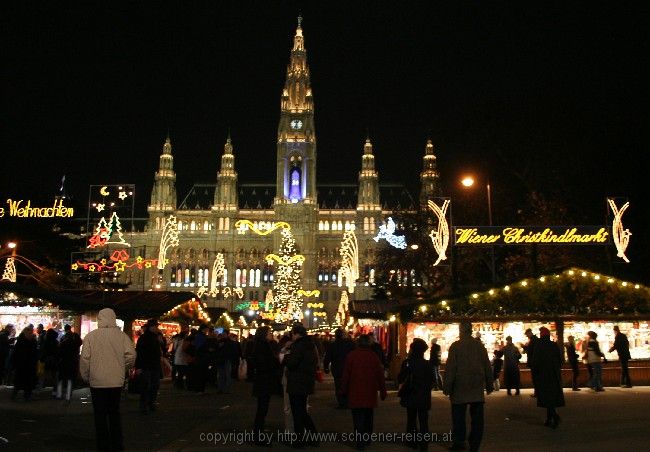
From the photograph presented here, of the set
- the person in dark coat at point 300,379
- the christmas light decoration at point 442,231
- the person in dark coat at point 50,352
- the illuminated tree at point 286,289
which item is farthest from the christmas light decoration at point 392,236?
the person in dark coat at point 300,379

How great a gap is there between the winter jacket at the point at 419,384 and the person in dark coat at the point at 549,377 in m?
2.36

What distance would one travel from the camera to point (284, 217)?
10381 centimetres

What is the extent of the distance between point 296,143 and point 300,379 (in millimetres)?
97264

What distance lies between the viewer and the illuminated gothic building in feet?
344

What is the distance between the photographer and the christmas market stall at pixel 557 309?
20188 mm

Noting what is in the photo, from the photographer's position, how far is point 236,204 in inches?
4377

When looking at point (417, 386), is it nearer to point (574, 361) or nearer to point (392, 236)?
point (574, 361)

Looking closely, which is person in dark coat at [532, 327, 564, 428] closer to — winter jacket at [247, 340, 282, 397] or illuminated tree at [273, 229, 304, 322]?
winter jacket at [247, 340, 282, 397]

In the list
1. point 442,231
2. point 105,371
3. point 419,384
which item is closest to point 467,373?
point 419,384

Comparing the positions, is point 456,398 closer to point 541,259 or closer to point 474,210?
point 541,259

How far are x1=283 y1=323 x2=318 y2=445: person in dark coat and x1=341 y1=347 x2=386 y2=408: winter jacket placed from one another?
46 centimetres

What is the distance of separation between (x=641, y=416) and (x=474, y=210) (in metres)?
25.2

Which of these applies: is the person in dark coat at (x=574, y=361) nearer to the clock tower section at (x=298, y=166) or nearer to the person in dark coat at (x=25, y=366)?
the person in dark coat at (x=25, y=366)

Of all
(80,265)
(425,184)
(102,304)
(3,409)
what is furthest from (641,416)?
(425,184)
